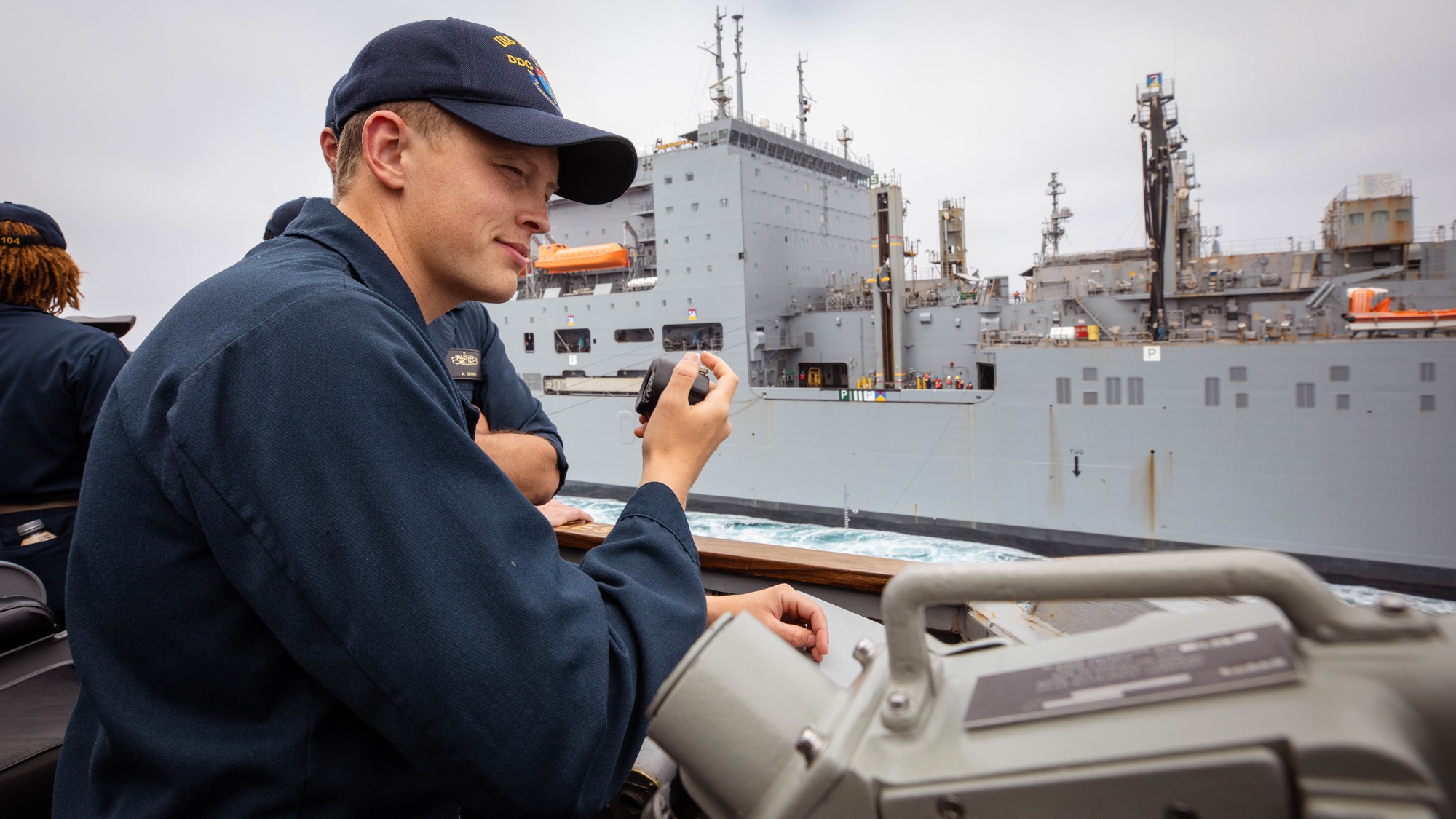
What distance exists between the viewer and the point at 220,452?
0.49 metres

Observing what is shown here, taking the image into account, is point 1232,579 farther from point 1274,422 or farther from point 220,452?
point 1274,422

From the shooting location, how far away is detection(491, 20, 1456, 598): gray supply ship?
26.3ft

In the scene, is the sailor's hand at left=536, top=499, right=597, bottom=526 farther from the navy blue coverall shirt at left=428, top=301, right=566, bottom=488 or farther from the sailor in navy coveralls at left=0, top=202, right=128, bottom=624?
the sailor in navy coveralls at left=0, top=202, right=128, bottom=624

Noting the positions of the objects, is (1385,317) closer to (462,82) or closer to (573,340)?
(462,82)

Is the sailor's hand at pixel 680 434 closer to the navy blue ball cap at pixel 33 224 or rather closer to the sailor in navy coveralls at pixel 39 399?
the sailor in navy coveralls at pixel 39 399

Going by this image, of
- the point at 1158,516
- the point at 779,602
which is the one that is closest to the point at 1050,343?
the point at 1158,516

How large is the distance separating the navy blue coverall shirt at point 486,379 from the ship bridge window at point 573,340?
12182mm

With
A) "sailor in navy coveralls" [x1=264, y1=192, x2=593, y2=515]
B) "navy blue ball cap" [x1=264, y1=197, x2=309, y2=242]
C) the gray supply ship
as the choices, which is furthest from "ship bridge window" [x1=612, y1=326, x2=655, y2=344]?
"sailor in navy coveralls" [x1=264, y1=192, x2=593, y2=515]

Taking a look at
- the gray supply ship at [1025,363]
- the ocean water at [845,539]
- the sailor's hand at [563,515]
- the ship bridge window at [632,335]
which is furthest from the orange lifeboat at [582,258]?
the sailor's hand at [563,515]

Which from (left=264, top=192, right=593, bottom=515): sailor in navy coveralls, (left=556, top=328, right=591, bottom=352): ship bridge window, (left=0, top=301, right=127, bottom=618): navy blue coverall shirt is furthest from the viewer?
(left=556, top=328, right=591, bottom=352): ship bridge window

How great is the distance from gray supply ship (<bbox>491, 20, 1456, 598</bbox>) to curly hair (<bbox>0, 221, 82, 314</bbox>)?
9.44 metres

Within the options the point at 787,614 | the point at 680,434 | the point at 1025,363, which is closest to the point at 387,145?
the point at 680,434

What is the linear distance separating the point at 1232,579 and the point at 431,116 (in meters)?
0.77

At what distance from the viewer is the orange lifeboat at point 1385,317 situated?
305 inches
